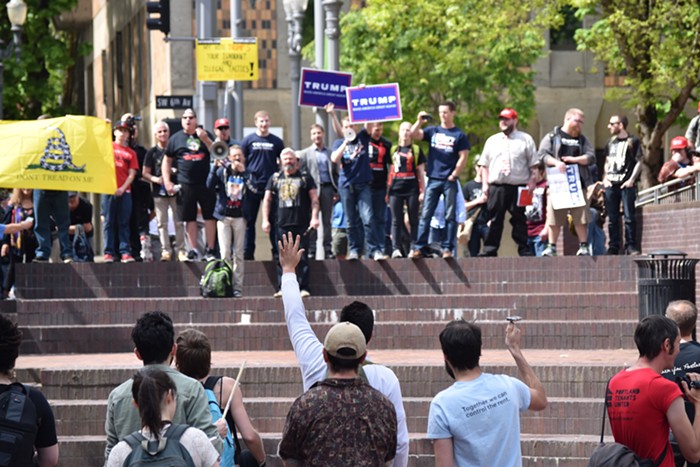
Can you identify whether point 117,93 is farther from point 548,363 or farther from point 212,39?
point 548,363

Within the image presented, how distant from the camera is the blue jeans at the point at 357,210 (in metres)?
17.9

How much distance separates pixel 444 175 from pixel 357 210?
1163 mm

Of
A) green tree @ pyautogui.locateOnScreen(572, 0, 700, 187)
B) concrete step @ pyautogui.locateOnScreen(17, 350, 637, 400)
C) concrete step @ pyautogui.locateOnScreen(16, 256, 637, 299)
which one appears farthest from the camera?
green tree @ pyautogui.locateOnScreen(572, 0, 700, 187)

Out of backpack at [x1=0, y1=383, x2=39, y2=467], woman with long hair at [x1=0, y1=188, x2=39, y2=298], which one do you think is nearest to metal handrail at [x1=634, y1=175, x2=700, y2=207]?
woman with long hair at [x1=0, y1=188, x2=39, y2=298]

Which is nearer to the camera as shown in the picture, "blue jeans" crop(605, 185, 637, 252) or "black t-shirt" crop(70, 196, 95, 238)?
"blue jeans" crop(605, 185, 637, 252)

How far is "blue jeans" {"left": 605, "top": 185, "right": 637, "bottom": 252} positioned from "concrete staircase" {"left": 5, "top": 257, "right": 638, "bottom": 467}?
2.79ft

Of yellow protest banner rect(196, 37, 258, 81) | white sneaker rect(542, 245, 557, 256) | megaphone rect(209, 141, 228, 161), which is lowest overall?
white sneaker rect(542, 245, 557, 256)

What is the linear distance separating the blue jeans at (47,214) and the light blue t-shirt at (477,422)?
37.7ft

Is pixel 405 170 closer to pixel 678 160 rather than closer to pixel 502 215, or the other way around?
pixel 502 215

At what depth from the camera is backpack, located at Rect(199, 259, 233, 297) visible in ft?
55.6

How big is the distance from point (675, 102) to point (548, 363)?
53.2 ft

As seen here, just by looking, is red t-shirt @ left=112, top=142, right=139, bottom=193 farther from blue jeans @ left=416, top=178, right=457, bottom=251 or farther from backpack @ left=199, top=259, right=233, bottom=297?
blue jeans @ left=416, top=178, right=457, bottom=251

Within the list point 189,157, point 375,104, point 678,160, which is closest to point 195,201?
point 189,157

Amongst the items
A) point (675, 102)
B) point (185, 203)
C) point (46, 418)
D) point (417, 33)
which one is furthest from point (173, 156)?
point (417, 33)
